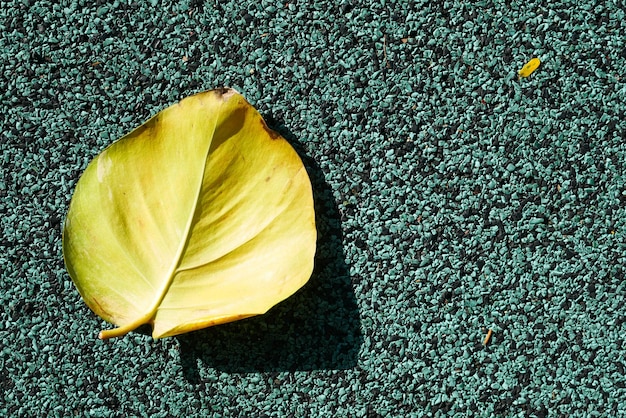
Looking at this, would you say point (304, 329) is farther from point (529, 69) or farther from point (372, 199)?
point (529, 69)

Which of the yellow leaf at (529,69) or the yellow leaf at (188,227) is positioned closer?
the yellow leaf at (188,227)

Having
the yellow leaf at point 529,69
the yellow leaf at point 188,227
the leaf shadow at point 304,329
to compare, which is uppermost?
the yellow leaf at point 188,227

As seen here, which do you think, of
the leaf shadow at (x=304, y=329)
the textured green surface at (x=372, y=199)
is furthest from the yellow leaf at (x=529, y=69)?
the leaf shadow at (x=304, y=329)

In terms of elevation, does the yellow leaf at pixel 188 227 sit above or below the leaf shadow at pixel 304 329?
above

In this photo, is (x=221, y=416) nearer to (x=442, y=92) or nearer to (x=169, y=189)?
(x=169, y=189)

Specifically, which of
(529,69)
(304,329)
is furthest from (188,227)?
(529,69)

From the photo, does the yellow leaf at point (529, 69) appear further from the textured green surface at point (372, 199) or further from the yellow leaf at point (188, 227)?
the yellow leaf at point (188, 227)

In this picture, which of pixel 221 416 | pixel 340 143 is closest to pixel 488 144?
pixel 340 143
